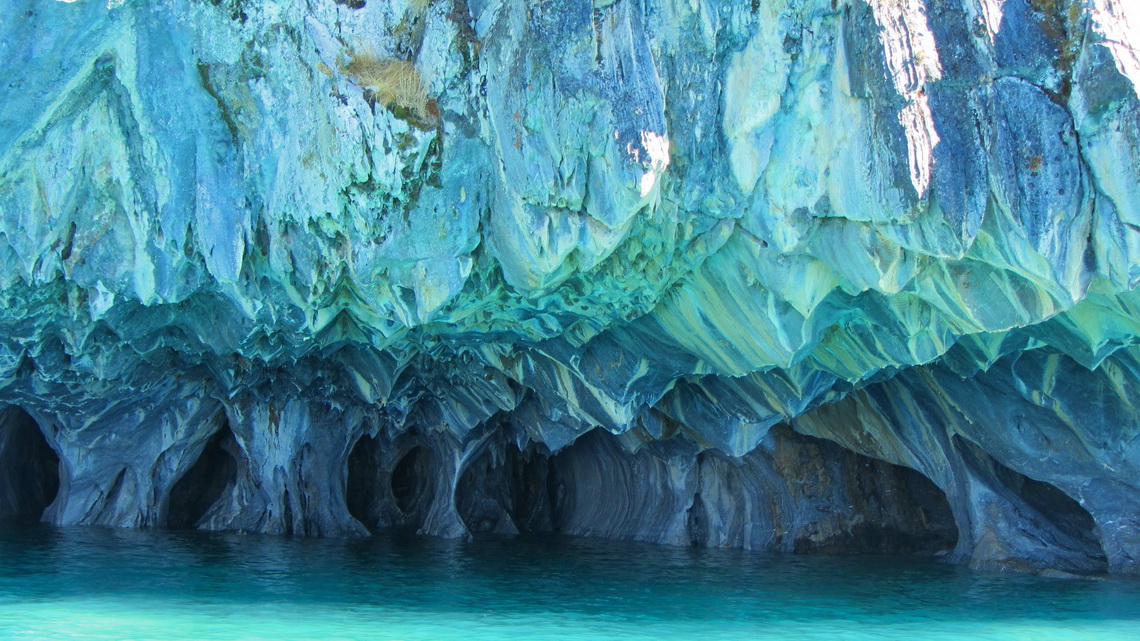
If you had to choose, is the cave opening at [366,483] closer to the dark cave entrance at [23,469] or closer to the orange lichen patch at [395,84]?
the dark cave entrance at [23,469]

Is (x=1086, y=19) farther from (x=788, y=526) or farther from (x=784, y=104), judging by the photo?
(x=788, y=526)

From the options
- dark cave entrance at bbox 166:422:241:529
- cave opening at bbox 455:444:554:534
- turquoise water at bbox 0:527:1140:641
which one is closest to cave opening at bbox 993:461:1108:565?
turquoise water at bbox 0:527:1140:641

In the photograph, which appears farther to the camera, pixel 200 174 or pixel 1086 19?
pixel 200 174

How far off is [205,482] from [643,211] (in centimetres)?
1334

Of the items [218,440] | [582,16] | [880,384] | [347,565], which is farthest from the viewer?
[218,440]

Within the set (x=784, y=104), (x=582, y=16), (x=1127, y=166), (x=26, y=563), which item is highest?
(x=582, y=16)

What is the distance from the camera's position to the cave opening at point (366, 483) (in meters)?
20.2

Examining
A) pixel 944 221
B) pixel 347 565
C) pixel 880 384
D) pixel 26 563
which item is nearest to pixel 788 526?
pixel 880 384

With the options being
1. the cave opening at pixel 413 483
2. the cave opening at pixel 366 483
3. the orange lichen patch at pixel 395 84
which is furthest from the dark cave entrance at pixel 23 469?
the orange lichen patch at pixel 395 84

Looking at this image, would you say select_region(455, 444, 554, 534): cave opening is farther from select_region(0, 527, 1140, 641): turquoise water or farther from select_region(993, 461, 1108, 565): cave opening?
select_region(993, 461, 1108, 565): cave opening

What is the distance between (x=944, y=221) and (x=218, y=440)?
14.3m

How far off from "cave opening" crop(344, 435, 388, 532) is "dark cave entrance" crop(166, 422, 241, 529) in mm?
2414

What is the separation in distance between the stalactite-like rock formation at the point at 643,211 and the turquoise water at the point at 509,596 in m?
2.12

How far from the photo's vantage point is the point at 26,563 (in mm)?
11469
